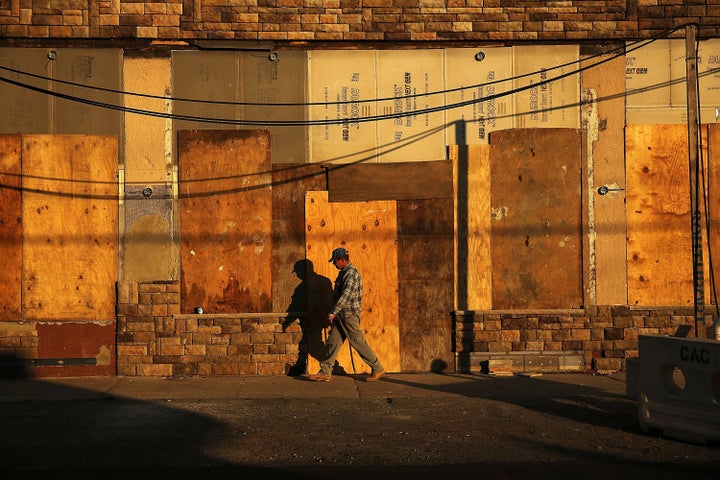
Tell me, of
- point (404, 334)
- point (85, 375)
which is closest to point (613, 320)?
point (404, 334)

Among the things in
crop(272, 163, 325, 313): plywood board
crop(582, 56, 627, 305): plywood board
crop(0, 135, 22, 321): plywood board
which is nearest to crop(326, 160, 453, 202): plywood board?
crop(272, 163, 325, 313): plywood board

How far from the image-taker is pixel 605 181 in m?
12.0

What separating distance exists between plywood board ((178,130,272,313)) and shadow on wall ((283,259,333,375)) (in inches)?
16.2

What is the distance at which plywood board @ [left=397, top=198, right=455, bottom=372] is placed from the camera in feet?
38.8

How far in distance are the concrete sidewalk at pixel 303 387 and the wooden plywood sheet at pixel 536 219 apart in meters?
1.25

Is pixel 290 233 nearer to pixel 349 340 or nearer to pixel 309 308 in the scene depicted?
pixel 309 308

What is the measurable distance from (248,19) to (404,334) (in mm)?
5106

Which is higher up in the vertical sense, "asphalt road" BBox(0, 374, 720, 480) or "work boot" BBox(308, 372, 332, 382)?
"work boot" BBox(308, 372, 332, 382)

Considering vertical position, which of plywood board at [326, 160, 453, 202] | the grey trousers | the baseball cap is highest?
plywood board at [326, 160, 453, 202]

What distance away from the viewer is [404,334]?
11.8 m

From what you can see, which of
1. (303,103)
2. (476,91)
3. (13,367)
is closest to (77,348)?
(13,367)

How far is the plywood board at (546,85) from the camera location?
12.1 m

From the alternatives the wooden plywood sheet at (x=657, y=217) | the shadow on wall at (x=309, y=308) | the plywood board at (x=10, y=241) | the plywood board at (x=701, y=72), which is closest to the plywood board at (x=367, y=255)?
the shadow on wall at (x=309, y=308)

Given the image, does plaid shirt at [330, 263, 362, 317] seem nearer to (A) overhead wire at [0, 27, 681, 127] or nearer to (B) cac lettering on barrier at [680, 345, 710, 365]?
(A) overhead wire at [0, 27, 681, 127]
